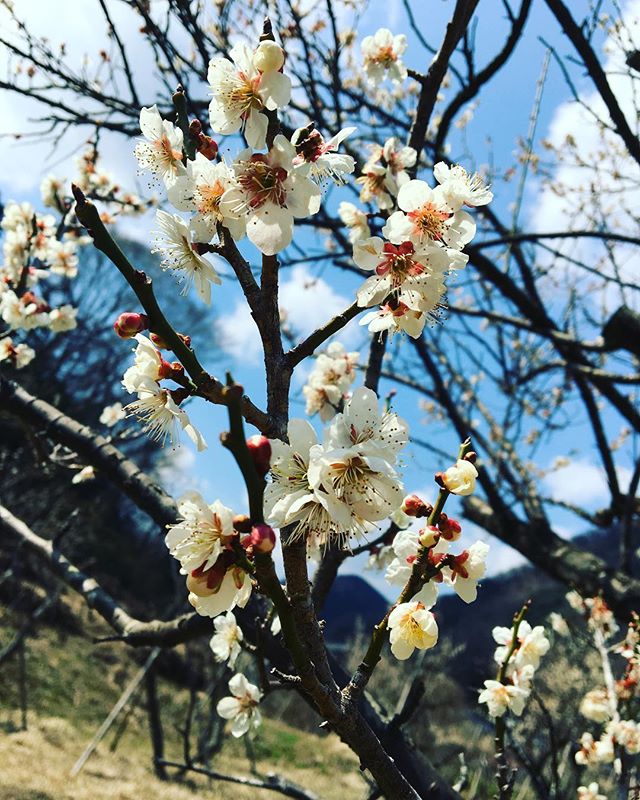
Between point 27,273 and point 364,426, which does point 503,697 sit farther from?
point 27,273

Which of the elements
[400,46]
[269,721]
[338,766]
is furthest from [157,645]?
[269,721]

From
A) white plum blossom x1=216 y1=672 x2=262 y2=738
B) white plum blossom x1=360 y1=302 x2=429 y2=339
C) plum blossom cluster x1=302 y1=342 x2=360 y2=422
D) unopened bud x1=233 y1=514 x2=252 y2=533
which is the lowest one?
white plum blossom x1=216 y1=672 x2=262 y2=738

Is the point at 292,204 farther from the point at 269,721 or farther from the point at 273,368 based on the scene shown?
the point at 269,721

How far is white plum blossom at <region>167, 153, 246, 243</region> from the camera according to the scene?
0.83 metres

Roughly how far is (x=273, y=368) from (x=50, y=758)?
6.73m

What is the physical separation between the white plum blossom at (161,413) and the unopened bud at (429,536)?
304 millimetres

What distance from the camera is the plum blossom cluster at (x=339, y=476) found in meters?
0.65

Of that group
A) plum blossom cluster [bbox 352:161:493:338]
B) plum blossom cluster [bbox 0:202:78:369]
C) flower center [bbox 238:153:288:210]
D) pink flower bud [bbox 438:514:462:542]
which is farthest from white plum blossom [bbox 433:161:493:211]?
plum blossom cluster [bbox 0:202:78:369]

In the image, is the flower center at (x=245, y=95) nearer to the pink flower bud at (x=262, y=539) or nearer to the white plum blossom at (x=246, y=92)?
the white plum blossom at (x=246, y=92)

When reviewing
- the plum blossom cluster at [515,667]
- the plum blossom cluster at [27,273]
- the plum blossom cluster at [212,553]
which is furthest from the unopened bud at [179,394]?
the plum blossom cluster at [27,273]

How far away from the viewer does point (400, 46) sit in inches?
87.6

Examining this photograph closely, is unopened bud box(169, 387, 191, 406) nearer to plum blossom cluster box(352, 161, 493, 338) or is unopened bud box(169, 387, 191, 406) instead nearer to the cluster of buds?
the cluster of buds

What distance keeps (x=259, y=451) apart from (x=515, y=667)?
52.1 inches

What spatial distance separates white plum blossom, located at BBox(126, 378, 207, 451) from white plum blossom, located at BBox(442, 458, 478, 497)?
0.32m
